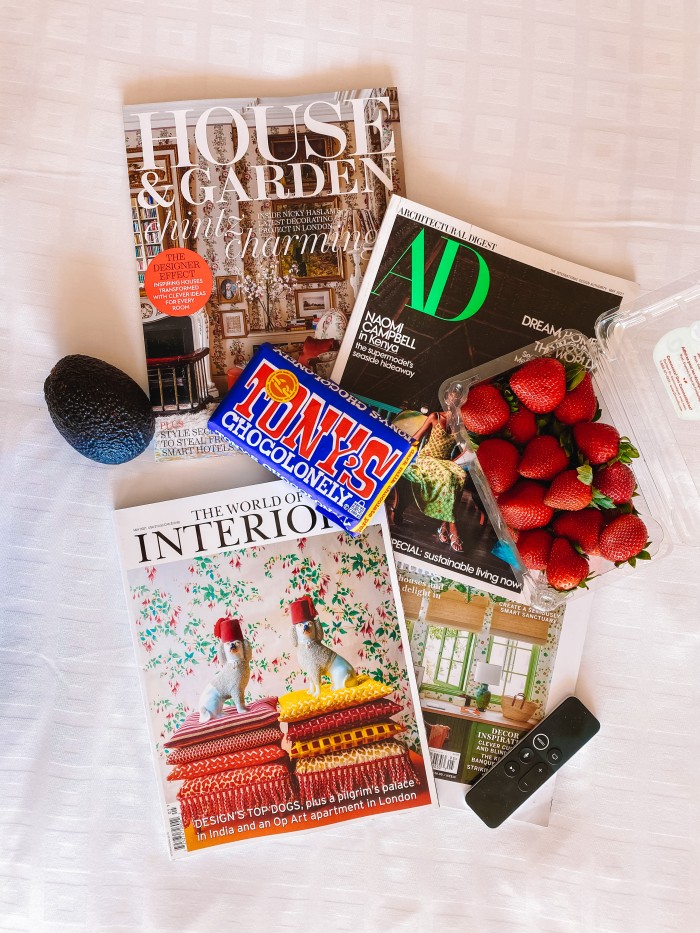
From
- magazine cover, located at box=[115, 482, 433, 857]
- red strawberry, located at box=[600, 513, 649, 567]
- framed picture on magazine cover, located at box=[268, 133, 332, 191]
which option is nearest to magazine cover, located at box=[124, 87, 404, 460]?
framed picture on magazine cover, located at box=[268, 133, 332, 191]

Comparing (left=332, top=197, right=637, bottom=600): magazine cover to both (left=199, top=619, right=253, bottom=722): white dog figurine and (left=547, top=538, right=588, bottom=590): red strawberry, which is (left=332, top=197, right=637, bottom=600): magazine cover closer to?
(left=547, top=538, right=588, bottom=590): red strawberry

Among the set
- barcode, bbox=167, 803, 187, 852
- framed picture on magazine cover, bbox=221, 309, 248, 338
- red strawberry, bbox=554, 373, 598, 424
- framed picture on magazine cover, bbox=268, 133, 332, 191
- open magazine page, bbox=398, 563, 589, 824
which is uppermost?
framed picture on magazine cover, bbox=268, 133, 332, 191

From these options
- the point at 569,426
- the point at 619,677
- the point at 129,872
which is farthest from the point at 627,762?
the point at 129,872

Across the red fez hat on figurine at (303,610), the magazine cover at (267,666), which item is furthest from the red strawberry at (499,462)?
the red fez hat on figurine at (303,610)

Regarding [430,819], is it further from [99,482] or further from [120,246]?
[120,246]

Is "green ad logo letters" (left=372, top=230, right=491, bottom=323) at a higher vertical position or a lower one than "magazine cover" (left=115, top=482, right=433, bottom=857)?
higher

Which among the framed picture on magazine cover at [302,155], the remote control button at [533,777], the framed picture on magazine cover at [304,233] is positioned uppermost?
the framed picture on magazine cover at [302,155]

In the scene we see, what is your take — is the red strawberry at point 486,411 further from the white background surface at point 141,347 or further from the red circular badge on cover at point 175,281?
→ the red circular badge on cover at point 175,281

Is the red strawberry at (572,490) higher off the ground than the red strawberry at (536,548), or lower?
higher

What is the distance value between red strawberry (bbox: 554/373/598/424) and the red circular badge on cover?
1.29ft

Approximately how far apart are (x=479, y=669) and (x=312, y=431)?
1.06 ft

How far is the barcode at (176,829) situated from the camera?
660mm

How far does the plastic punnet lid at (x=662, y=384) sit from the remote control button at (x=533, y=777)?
0.97 ft

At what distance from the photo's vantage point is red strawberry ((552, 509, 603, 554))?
606mm
